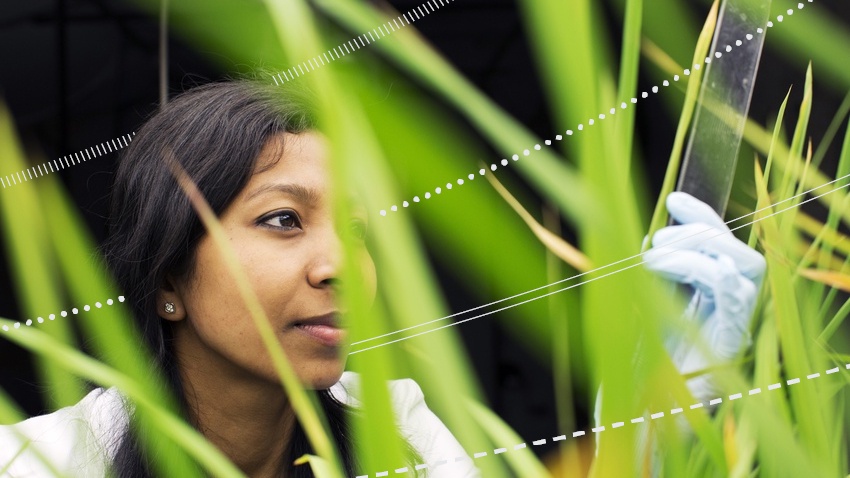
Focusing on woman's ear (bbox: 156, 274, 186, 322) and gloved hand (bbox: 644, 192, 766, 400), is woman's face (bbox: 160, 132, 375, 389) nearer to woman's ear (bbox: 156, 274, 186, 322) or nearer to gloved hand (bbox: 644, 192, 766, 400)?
woman's ear (bbox: 156, 274, 186, 322)

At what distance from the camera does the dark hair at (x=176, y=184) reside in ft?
2.71

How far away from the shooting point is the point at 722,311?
0.85 m

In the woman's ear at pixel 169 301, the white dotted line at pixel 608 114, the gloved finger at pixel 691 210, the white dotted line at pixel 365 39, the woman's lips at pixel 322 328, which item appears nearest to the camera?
the white dotted line at pixel 608 114

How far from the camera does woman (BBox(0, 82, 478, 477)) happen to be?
0.78m

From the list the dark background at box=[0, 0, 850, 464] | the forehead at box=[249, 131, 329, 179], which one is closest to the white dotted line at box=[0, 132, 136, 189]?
the dark background at box=[0, 0, 850, 464]

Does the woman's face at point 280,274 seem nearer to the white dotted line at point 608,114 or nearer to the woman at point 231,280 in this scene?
the woman at point 231,280

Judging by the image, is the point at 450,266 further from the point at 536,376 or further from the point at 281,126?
the point at 281,126

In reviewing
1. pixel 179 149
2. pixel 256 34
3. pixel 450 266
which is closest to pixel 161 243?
pixel 179 149

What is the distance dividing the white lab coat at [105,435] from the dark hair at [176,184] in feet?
0.11

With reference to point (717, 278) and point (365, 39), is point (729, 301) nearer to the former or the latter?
point (717, 278)

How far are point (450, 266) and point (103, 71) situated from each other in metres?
0.45

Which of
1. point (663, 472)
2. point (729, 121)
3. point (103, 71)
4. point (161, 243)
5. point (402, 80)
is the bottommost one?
point (663, 472)

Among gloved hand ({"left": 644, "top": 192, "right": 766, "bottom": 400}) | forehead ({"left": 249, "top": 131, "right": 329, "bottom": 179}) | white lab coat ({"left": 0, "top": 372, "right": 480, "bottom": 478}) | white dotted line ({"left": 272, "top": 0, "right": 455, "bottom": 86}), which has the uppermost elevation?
white dotted line ({"left": 272, "top": 0, "right": 455, "bottom": 86})

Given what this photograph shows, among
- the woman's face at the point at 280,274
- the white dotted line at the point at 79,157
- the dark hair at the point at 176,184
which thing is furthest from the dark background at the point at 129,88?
the woman's face at the point at 280,274
